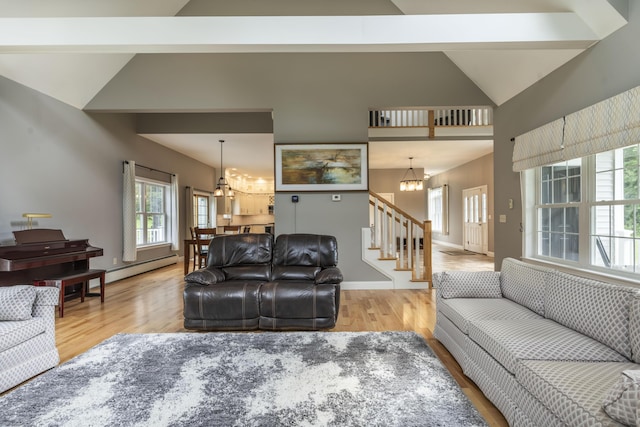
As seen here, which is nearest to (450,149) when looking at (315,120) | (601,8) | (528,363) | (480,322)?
(315,120)

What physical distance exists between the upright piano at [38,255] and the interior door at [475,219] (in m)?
8.88

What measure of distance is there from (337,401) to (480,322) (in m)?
1.10

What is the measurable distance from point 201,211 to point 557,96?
8.74 meters

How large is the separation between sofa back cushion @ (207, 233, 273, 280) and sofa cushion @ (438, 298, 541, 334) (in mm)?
1960

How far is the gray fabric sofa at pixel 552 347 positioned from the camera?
4.23 ft

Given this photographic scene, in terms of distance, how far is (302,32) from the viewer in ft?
9.70

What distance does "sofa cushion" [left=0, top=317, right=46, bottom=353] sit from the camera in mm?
2121

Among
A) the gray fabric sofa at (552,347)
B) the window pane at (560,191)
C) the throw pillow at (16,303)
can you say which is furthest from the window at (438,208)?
the throw pillow at (16,303)

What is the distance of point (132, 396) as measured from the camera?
6.54ft

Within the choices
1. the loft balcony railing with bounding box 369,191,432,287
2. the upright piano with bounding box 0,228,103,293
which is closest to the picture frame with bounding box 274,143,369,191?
the loft balcony railing with bounding box 369,191,432,287

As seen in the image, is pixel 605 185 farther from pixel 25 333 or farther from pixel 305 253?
pixel 25 333

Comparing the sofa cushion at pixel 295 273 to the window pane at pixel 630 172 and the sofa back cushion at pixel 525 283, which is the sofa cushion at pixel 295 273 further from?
the window pane at pixel 630 172

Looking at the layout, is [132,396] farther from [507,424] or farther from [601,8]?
[601,8]

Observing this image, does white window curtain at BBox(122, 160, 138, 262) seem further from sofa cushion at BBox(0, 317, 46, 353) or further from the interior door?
the interior door
